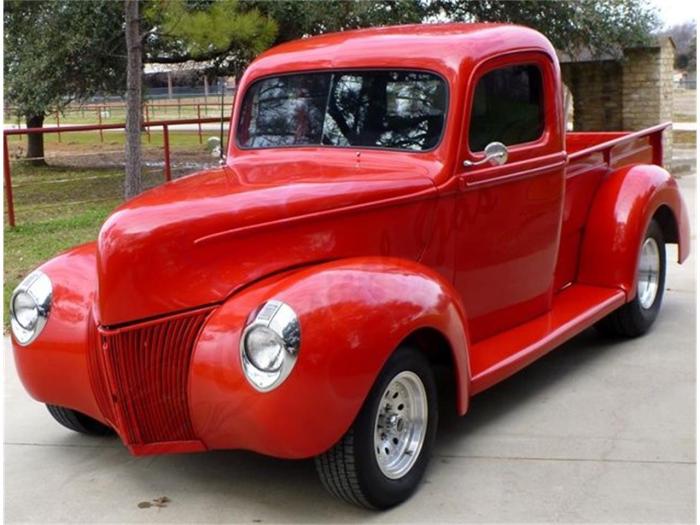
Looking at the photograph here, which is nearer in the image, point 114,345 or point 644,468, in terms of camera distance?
point 114,345

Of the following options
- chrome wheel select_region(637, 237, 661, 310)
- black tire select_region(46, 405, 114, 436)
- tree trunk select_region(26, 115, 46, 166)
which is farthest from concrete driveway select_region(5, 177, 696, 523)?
tree trunk select_region(26, 115, 46, 166)

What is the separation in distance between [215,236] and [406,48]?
1.60 meters

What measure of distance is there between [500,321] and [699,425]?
107 cm

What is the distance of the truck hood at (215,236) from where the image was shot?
140 inches

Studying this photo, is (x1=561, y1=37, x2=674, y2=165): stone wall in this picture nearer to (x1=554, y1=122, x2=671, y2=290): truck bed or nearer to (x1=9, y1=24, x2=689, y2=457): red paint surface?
(x1=554, y1=122, x2=671, y2=290): truck bed

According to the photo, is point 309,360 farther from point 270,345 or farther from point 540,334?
point 540,334

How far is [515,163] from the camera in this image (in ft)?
15.5

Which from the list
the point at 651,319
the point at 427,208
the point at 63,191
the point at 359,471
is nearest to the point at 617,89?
the point at 63,191

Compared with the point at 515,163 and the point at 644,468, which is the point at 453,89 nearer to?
the point at 515,163

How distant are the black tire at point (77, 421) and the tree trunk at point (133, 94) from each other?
5.17 m

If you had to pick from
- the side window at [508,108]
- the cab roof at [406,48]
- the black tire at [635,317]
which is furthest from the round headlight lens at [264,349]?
the black tire at [635,317]

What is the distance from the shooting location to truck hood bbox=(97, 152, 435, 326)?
355 centimetres

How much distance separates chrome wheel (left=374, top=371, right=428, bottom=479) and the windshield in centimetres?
123

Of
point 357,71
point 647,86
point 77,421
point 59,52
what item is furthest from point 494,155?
point 59,52
